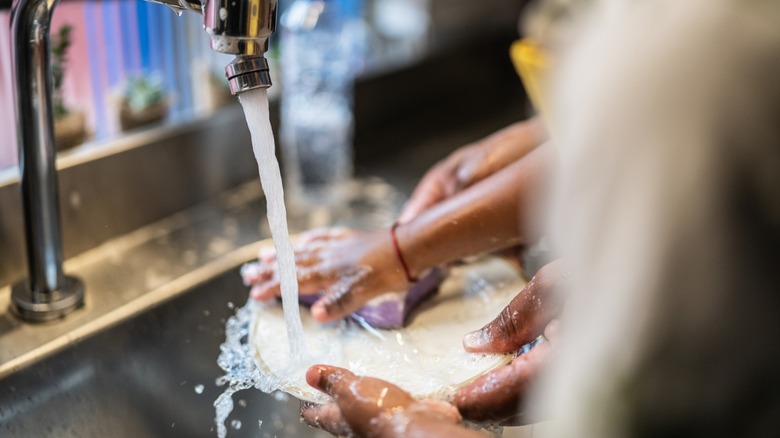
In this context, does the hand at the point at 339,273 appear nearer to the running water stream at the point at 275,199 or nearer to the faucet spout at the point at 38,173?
the running water stream at the point at 275,199

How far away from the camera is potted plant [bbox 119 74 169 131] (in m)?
1.02

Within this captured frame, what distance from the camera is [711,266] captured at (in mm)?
349

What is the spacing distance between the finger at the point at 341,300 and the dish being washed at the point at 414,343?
0.05 feet

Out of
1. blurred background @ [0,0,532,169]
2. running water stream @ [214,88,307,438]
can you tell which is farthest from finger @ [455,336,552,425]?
blurred background @ [0,0,532,169]

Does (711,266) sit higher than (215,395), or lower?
higher

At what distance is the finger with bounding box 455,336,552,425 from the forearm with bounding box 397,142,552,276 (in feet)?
0.73

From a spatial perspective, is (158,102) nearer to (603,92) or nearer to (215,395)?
(215,395)

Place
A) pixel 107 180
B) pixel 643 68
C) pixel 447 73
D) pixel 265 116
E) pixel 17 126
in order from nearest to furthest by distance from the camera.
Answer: pixel 643 68 < pixel 265 116 < pixel 17 126 < pixel 107 180 < pixel 447 73

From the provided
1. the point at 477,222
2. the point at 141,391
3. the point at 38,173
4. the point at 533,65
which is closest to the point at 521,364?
the point at 477,222

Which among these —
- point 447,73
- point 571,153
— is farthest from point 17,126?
point 447,73

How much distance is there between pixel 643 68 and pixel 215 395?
510mm

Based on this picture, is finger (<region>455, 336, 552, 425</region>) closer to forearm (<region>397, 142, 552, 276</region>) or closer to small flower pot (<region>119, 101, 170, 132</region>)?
forearm (<region>397, 142, 552, 276</region>)

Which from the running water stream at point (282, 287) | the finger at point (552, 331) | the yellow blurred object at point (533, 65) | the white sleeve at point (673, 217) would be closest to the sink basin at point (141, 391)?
the running water stream at point (282, 287)

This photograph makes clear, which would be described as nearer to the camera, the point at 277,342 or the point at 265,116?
the point at 265,116
